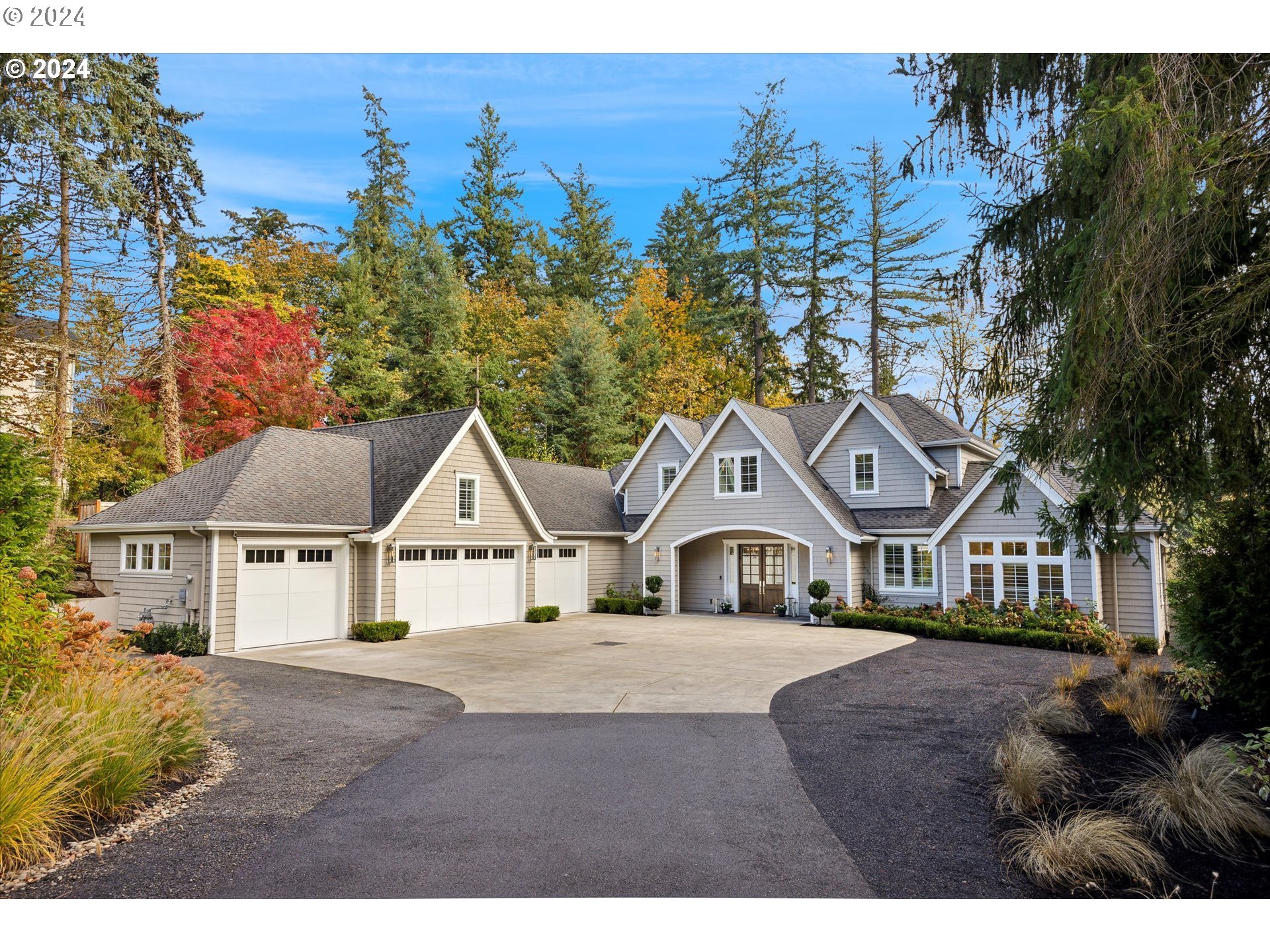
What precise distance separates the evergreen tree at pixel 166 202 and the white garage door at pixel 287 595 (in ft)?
30.5

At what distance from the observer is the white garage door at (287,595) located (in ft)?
48.8

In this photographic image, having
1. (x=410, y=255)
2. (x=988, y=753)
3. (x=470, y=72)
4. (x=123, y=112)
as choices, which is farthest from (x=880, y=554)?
A: (x=410, y=255)

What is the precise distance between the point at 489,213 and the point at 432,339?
34.0 ft

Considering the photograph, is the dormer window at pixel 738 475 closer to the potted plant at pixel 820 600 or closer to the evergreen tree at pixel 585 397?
the potted plant at pixel 820 600

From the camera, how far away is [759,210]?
32.8 meters

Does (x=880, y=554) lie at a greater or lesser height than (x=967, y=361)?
lesser

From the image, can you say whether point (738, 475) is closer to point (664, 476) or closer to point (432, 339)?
point (664, 476)

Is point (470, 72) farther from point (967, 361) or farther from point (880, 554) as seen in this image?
point (967, 361)

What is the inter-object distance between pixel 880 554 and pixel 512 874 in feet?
57.0

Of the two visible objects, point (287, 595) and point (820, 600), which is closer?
point (287, 595)

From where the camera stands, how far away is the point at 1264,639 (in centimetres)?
651

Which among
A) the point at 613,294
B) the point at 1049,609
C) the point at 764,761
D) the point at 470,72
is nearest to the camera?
the point at 470,72

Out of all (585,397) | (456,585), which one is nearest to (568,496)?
(456,585)

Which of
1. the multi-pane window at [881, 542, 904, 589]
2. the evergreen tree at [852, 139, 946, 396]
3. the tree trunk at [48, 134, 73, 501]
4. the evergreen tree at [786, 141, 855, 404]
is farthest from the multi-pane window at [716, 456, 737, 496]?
the tree trunk at [48, 134, 73, 501]
